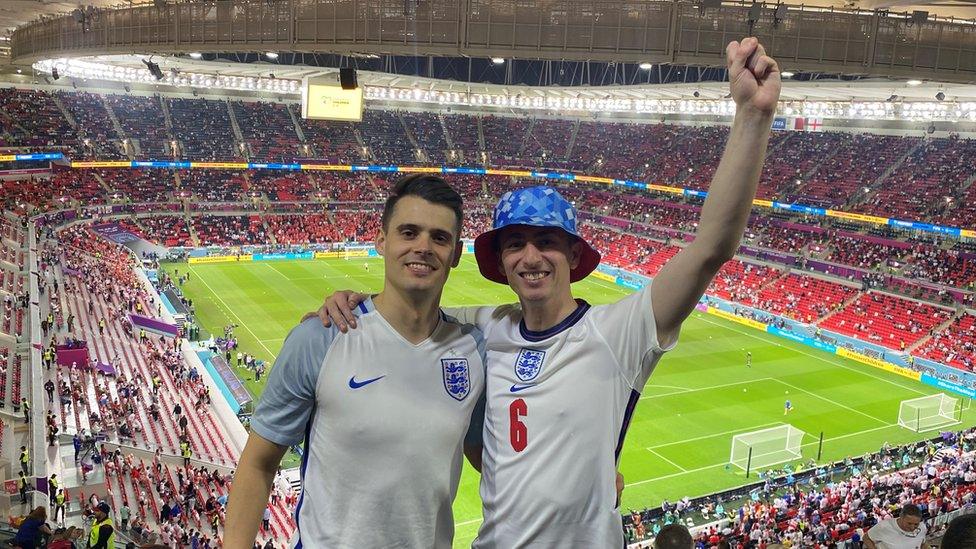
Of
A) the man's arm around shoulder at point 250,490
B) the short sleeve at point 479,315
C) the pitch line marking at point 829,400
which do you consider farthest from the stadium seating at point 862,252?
the man's arm around shoulder at point 250,490

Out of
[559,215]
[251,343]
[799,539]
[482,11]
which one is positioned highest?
[482,11]

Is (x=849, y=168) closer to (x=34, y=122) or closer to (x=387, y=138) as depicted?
(x=387, y=138)

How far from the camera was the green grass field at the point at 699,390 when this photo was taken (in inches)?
861

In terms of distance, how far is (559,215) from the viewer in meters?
2.96

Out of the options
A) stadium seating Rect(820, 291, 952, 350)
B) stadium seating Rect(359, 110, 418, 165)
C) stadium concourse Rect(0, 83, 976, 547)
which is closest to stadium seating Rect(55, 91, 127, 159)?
stadium concourse Rect(0, 83, 976, 547)

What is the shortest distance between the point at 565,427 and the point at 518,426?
0.18 meters

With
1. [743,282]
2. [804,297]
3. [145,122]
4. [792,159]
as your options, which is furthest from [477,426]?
[145,122]

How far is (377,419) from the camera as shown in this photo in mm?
2578

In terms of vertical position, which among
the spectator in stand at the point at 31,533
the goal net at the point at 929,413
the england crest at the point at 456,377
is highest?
the england crest at the point at 456,377

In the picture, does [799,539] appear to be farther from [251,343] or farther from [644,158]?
[644,158]

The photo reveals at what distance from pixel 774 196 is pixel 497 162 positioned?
27.5 m

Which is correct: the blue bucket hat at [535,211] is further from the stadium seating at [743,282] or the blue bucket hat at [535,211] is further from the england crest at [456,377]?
the stadium seating at [743,282]

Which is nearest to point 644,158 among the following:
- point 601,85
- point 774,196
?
point 601,85

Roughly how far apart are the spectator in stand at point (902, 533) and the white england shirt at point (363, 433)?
5.64 metres
